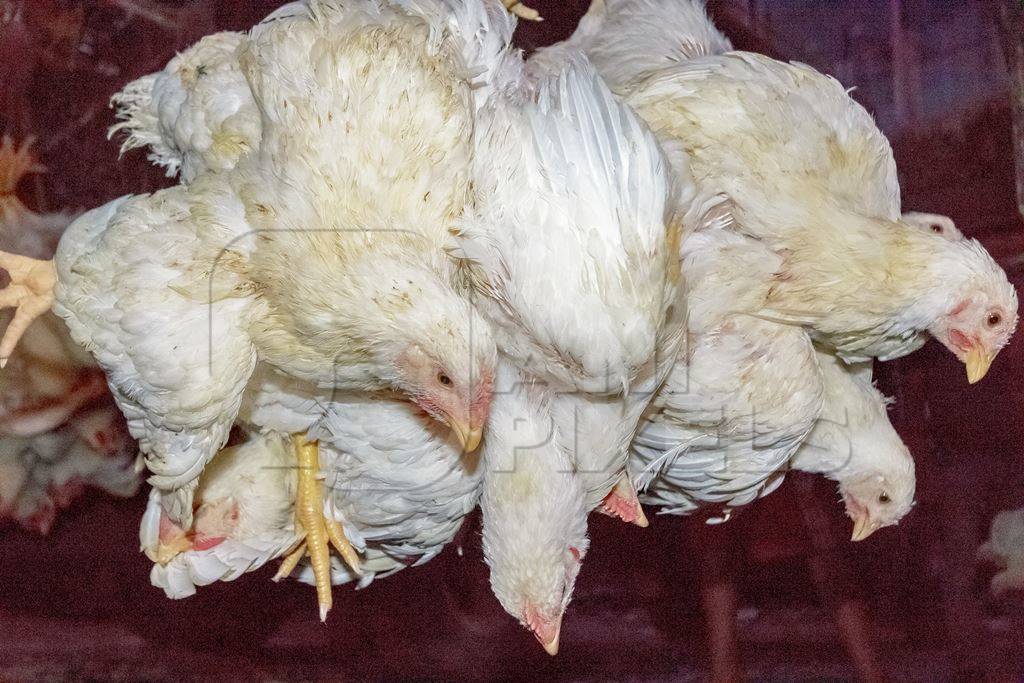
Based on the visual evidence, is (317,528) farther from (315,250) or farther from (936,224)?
(936,224)

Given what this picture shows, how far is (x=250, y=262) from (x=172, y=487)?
0.34 metres

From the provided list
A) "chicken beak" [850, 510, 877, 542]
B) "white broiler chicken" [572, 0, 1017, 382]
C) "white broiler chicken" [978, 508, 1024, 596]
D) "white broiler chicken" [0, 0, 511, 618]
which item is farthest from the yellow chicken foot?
"white broiler chicken" [978, 508, 1024, 596]

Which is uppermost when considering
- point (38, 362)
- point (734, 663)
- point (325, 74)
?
point (325, 74)

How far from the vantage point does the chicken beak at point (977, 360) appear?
1.38m

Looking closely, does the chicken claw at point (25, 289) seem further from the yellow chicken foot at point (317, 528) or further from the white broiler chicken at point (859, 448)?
the white broiler chicken at point (859, 448)

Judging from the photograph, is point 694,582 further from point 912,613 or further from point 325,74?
point 325,74

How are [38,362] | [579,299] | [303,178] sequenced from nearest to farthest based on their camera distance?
[579,299] < [303,178] < [38,362]

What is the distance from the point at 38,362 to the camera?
169 cm

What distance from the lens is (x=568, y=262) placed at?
1.01 metres

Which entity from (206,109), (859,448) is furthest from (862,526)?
(206,109)

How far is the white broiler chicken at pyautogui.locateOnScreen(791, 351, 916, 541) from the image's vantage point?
1596mm

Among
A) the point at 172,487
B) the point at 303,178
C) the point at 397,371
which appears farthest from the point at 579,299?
the point at 172,487

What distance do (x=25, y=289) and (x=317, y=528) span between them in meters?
0.59

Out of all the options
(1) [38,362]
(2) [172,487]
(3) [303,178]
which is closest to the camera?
(3) [303,178]
